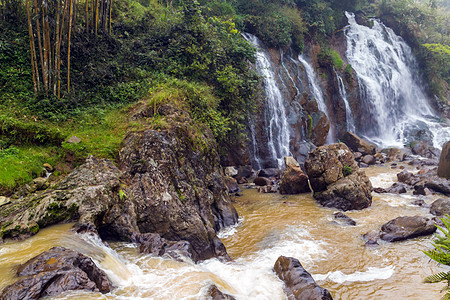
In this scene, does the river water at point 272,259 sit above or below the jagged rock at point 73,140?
below

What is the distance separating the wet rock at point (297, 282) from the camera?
4902mm

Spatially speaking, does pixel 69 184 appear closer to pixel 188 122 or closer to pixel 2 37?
pixel 188 122

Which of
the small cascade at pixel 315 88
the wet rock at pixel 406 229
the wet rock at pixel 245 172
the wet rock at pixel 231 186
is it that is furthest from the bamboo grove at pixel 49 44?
the small cascade at pixel 315 88

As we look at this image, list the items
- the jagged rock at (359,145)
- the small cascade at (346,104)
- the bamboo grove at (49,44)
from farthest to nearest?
the small cascade at (346,104), the jagged rock at (359,145), the bamboo grove at (49,44)

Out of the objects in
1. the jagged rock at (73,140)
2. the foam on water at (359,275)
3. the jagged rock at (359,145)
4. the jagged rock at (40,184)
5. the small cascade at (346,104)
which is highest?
the small cascade at (346,104)

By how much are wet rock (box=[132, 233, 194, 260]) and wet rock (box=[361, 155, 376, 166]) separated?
17.3 metres

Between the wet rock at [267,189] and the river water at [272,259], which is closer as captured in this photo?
the river water at [272,259]

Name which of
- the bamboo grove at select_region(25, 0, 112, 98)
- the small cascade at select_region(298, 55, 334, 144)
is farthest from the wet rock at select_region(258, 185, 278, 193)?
the small cascade at select_region(298, 55, 334, 144)

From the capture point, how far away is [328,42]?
2742cm

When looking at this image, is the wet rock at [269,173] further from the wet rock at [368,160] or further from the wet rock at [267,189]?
the wet rock at [368,160]

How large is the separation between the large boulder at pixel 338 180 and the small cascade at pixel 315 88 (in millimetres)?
10649

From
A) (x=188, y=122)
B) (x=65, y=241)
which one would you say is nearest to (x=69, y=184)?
(x=65, y=241)

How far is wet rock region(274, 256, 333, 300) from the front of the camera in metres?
4.90

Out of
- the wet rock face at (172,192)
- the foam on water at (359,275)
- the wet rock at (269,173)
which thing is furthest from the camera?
the wet rock at (269,173)
